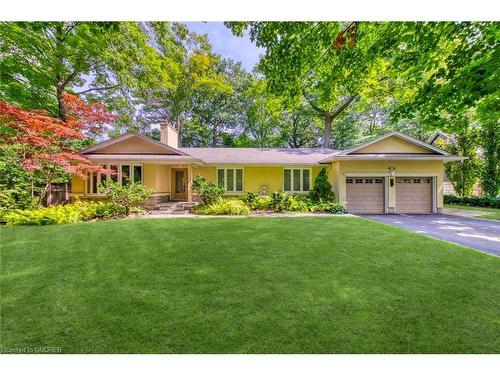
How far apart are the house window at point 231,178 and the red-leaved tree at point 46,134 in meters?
6.22

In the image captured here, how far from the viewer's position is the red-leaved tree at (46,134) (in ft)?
28.1

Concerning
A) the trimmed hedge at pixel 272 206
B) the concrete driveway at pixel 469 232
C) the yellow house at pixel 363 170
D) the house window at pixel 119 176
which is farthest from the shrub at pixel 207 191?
the concrete driveway at pixel 469 232

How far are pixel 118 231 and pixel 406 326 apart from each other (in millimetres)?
6692

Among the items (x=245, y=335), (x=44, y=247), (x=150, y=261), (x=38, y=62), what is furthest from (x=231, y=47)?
(x=38, y=62)

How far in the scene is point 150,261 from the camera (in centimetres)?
439

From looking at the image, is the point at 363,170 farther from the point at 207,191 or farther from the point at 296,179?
the point at 207,191

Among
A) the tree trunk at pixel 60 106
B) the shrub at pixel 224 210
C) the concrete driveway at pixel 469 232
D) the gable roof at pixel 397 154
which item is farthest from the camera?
the tree trunk at pixel 60 106

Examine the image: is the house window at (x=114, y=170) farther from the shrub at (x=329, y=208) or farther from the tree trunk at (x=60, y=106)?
the shrub at (x=329, y=208)

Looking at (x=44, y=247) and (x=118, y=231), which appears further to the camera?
(x=118, y=231)

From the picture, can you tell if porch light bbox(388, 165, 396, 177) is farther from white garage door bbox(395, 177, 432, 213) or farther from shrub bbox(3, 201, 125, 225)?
shrub bbox(3, 201, 125, 225)

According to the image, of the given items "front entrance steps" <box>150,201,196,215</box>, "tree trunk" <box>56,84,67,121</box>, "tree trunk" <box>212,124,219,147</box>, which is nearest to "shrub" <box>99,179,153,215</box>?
"front entrance steps" <box>150,201,196,215</box>

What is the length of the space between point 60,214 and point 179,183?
22.6 feet

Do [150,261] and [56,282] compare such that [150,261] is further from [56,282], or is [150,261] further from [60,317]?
[60,317]

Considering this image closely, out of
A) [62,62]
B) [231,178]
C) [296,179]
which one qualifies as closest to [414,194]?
[296,179]
